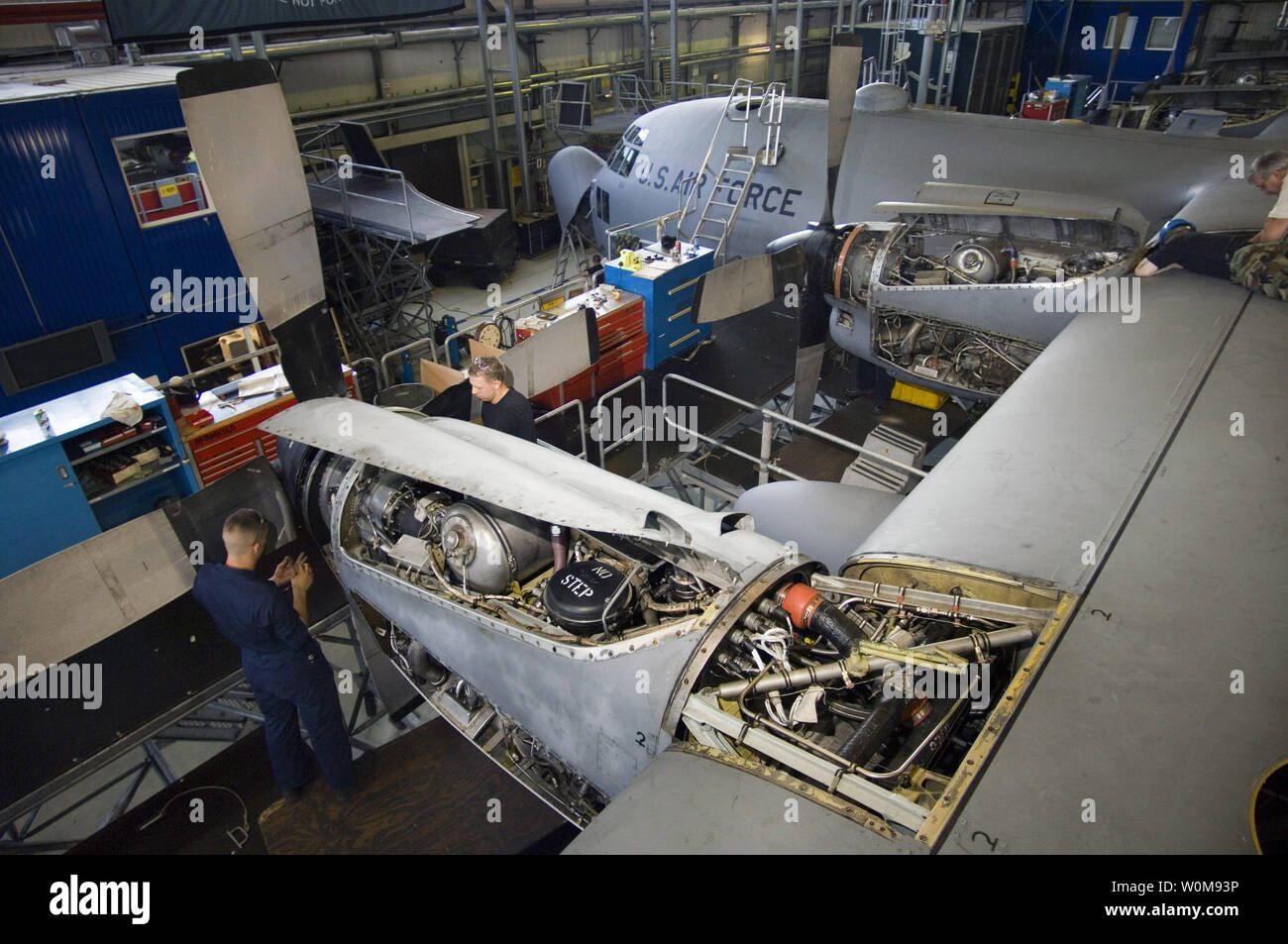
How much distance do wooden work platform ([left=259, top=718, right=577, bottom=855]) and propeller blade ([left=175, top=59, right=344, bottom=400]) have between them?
3.89 meters

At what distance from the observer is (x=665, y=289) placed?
477 inches

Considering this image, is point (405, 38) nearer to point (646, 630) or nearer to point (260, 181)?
point (260, 181)

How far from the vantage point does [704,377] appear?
12.5 meters

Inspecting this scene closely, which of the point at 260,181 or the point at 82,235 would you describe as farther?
the point at 82,235

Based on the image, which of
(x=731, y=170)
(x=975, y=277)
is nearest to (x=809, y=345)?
(x=975, y=277)

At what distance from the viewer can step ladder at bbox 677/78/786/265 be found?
12.6 m

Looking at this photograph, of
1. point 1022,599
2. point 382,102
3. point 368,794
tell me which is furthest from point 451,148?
point 1022,599

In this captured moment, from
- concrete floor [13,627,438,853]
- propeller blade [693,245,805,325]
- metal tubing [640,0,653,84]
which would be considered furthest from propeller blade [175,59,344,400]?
metal tubing [640,0,653,84]

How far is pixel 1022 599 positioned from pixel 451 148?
20.1 metres

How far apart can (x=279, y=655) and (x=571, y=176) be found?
14.9 m

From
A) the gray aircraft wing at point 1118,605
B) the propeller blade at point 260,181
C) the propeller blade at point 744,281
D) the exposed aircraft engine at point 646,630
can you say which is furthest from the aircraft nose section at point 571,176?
the gray aircraft wing at point 1118,605

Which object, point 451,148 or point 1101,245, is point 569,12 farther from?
point 1101,245

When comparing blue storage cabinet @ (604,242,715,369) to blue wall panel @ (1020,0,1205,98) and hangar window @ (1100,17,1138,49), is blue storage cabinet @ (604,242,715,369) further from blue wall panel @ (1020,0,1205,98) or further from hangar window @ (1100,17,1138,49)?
hangar window @ (1100,17,1138,49)

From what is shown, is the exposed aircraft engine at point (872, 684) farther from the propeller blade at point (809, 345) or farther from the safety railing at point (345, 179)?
the safety railing at point (345, 179)
